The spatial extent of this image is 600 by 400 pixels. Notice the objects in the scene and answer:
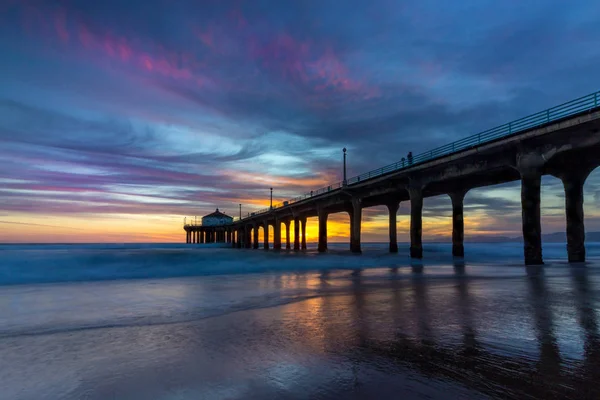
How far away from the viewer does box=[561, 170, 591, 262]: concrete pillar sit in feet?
97.4

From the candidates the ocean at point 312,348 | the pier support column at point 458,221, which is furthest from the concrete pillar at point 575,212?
the ocean at point 312,348

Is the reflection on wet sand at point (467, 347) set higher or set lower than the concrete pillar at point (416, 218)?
lower

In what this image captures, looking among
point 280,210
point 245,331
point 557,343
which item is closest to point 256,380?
point 245,331

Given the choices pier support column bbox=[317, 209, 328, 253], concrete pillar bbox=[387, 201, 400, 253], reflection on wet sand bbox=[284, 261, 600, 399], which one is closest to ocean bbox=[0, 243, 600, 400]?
reflection on wet sand bbox=[284, 261, 600, 399]

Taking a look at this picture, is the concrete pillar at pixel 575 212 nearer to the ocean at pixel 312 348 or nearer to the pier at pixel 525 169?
the pier at pixel 525 169

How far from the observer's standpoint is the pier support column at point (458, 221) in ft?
145

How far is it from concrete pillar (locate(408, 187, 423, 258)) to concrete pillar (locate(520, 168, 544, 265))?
12.9 meters

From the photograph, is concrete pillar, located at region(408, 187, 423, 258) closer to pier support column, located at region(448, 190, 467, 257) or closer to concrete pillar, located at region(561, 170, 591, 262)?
pier support column, located at region(448, 190, 467, 257)

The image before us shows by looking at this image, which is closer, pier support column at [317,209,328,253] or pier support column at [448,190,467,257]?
pier support column at [448,190,467,257]

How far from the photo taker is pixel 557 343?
6.18m

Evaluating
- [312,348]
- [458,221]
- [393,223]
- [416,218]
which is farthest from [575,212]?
[312,348]

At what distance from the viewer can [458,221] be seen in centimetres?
4525

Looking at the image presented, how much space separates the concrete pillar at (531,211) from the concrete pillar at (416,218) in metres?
12.9

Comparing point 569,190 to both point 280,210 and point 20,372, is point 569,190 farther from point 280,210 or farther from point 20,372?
point 280,210
